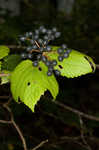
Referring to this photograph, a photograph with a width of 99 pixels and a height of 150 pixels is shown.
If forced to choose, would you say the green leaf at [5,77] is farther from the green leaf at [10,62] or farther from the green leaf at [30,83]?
the green leaf at [30,83]

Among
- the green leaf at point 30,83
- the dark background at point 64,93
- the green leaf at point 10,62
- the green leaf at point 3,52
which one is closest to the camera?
the green leaf at point 30,83

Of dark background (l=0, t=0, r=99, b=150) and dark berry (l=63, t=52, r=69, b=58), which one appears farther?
dark background (l=0, t=0, r=99, b=150)

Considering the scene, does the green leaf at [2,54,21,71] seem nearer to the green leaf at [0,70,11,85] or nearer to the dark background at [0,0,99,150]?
the green leaf at [0,70,11,85]

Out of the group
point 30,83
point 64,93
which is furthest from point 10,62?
point 64,93

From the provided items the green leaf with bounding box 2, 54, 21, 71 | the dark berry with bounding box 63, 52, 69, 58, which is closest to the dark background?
the green leaf with bounding box 2, 54, 21, 71

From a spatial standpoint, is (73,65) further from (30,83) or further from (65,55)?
(30,83)

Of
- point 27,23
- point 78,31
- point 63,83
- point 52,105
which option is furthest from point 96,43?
point 52,105

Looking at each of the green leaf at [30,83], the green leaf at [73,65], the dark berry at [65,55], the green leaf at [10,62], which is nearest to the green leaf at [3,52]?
the green leaf at [10,62]
